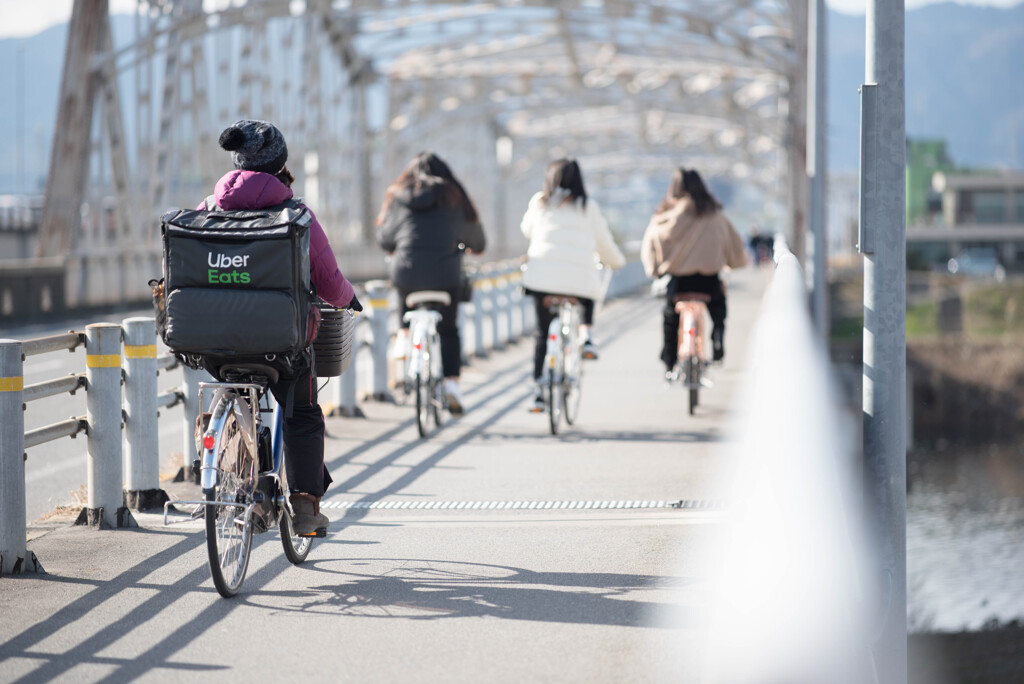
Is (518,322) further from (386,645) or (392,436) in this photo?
(386,645)

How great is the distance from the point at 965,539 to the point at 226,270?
44740 mm

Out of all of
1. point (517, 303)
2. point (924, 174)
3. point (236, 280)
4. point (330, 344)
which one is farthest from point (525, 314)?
point (924, 174)

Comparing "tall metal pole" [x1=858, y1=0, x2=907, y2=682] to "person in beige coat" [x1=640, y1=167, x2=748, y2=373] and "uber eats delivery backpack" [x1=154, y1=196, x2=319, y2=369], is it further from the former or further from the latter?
"person in beige coat" [x1=640, y1=167, x2=748, y2=373]

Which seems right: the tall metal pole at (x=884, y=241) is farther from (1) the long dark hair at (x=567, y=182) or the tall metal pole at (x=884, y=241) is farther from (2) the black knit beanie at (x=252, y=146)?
(1) the long dark hair at (x=567, y=182)

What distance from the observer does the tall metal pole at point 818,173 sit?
49.5ft

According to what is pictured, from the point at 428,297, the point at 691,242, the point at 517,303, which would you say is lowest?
the point at 517,303

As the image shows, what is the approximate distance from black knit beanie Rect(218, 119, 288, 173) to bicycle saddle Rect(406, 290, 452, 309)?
4.32 m

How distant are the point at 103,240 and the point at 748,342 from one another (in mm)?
15375

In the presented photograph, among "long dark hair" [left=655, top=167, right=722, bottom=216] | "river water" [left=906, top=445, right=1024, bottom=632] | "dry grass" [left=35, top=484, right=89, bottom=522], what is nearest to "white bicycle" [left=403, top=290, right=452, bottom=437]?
"long dark hair" [left=655, top=167, right=722, bottom=216]

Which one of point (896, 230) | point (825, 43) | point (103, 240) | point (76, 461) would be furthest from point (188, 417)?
point (103, 240)

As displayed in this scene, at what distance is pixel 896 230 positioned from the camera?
525 centimetres

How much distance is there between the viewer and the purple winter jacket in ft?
16.6

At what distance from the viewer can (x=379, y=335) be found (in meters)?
11.6

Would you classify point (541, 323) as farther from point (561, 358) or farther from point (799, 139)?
point (799, 139)
